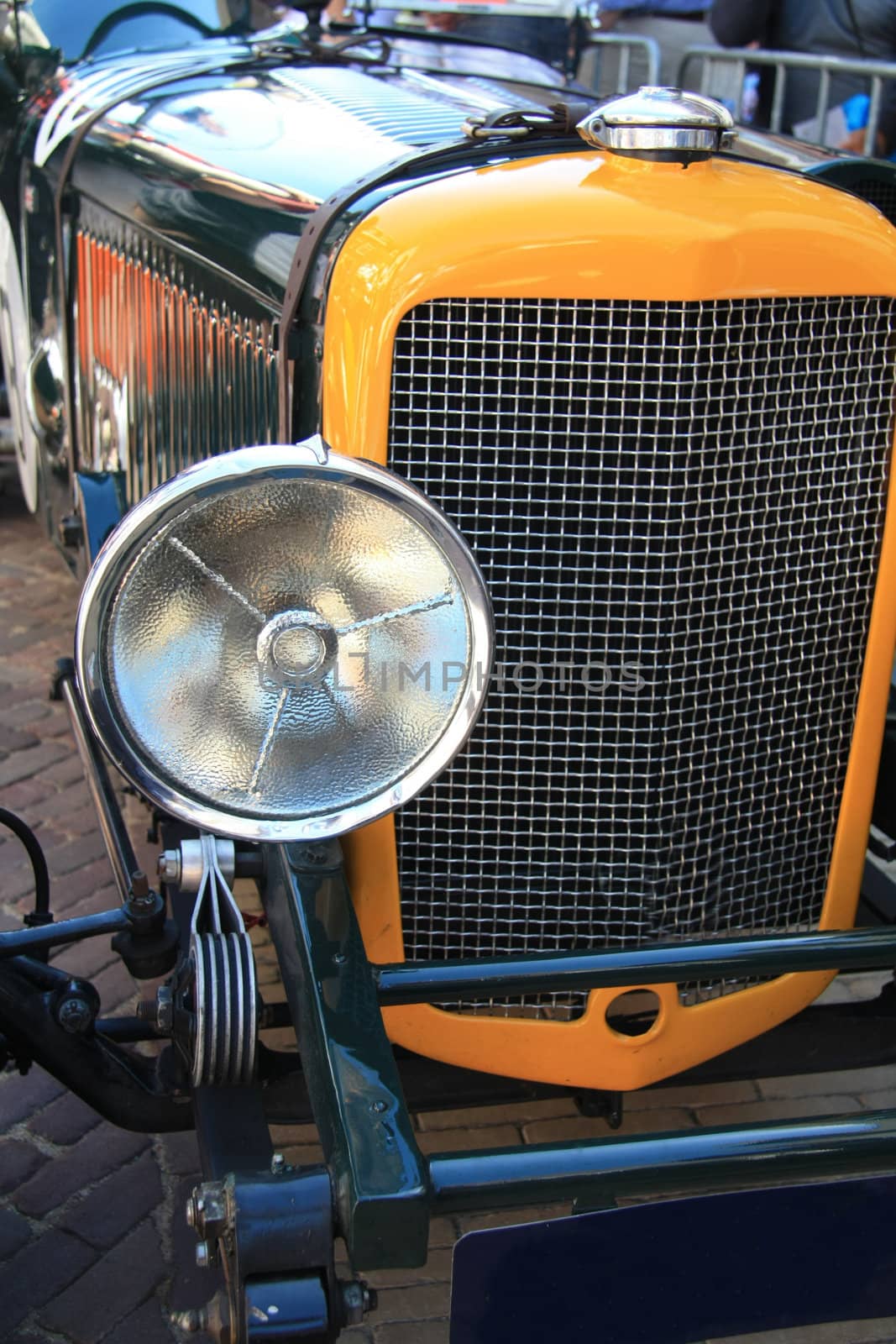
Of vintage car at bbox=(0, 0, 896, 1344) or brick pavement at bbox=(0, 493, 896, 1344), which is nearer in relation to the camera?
vintage car at bbox=(0, 0, 896, 1344)

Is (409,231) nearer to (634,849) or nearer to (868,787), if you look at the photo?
(634,849)

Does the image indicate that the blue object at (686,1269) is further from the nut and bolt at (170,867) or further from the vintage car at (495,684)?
the nut and bolt at (170,867)

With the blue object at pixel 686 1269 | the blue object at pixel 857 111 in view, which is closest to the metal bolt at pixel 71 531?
the blue object at pixel 686 1269

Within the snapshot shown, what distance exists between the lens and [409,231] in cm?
183

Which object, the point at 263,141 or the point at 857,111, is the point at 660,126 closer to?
the point at 263,141

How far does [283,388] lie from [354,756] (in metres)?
0.61

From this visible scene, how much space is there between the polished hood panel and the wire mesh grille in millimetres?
464

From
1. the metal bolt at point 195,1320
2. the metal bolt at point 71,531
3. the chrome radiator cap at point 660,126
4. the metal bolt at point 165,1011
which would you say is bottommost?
the metal bolt at point 71,531

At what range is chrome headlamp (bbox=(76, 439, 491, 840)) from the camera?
158 cm

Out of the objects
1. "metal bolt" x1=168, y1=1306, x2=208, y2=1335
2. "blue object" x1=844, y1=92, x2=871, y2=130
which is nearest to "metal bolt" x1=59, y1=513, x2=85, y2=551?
"metal bolt" x1=168, y1=1306, x2=208, y2=1335

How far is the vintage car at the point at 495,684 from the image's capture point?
1589 mm

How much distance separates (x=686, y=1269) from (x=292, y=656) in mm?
848

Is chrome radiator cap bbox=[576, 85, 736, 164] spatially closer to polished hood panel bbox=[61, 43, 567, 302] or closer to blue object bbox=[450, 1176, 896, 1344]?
polished hood panel bbox=[61, 43, 567, 302]

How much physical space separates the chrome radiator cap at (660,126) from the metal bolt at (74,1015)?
1.37 metres
